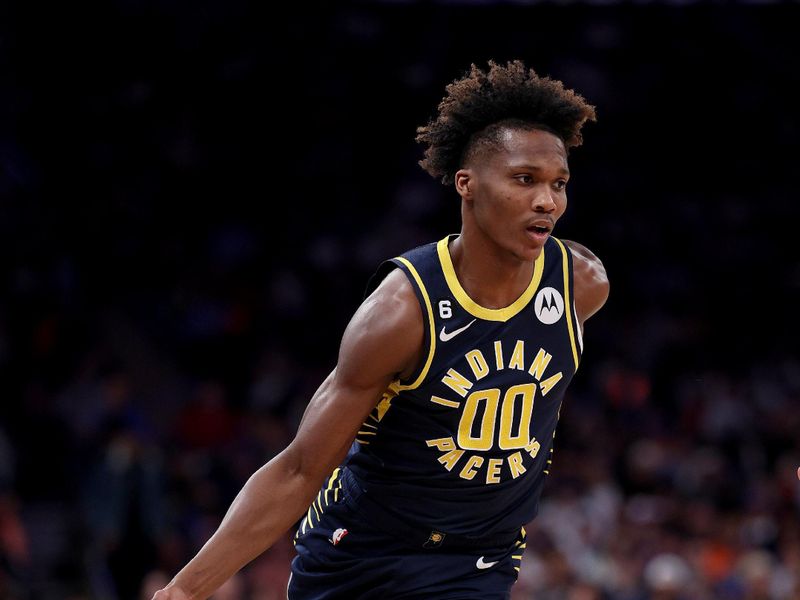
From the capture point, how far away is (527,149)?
12.2 feet

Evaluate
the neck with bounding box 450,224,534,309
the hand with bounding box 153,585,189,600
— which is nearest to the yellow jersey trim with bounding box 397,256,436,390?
the neck with bounding box 450,224,534,309

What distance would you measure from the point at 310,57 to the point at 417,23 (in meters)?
1.39

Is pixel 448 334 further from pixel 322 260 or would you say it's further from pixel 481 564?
pixel 322 260

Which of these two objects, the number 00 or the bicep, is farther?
the number 00

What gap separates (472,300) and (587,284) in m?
0.49

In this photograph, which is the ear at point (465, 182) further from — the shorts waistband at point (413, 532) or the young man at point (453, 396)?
the shorts waistband at point (413, 532)

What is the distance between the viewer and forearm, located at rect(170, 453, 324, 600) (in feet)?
12.1

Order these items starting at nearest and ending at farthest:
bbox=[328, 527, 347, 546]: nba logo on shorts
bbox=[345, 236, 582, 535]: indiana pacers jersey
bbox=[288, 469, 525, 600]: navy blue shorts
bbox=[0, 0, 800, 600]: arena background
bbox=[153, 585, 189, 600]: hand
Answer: bbox=[153, 585, 189, 600]: hand, bbox=[345, 236, 582, 535]: indiana pacers jersey, bbox=[288, 469, 525, 600]: navy blue shorts, bbox=[328, 527, 347, 546]: nba logo on shorts, bbox=[0, 0, 800, 600]: arena background

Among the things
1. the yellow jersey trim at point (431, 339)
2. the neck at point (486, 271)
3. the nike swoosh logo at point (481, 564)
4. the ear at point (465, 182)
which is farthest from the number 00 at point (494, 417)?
the ear at point (465, 182)

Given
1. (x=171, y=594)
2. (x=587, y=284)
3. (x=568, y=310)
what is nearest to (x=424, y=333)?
(x=568, y=310)

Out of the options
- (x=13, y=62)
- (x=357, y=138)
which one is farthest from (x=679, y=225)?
(x=13, y=62)

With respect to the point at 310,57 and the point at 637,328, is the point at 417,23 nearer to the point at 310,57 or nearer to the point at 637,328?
the point at 310,57

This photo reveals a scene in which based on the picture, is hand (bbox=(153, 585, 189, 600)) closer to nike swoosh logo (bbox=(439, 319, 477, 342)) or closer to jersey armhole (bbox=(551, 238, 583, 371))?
nike swoosh logo (bbox=(439, 319, 477, 342))

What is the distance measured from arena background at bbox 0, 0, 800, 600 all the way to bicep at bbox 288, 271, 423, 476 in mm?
5253
